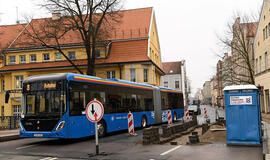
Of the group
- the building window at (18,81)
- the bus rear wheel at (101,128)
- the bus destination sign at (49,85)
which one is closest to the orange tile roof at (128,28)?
the building window at (18,81)

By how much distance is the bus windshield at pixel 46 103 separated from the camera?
13305mm

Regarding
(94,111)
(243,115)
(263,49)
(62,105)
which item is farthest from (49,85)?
(263,49)

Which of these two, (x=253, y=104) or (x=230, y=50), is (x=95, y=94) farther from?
(x=230, y=50)

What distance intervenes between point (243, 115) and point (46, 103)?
8167 mm

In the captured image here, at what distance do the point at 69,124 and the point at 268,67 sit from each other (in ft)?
82.6

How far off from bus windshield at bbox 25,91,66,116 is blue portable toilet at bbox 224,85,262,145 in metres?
6.86

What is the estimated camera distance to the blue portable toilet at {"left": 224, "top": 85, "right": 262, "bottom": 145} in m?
10.9

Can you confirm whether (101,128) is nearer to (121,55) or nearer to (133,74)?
(133,74)

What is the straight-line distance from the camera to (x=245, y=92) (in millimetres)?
11102

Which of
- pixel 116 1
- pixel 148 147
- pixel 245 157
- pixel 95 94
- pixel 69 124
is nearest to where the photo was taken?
pixel 245 157

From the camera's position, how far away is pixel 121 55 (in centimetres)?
3803

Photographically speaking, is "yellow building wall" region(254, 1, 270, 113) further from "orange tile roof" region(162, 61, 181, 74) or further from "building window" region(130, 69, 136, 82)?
"orange tile roof" region(162, 61, 181, 74)

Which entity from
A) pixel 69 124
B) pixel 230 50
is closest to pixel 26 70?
pixel 230 50

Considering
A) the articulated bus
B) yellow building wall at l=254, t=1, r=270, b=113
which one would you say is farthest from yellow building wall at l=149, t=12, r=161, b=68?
the articulated bus
